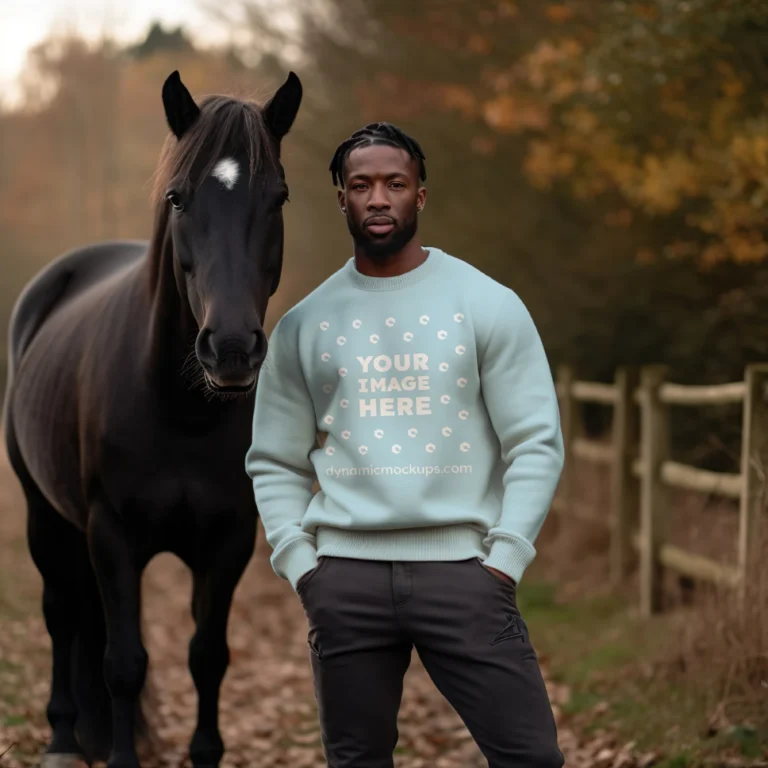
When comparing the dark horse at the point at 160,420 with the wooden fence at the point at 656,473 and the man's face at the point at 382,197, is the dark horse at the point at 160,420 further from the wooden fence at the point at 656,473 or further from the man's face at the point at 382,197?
the wooden fence at the point at 656,473

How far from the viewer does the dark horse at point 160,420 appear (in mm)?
3230

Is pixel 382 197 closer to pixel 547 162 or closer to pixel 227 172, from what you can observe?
pixel 227 172

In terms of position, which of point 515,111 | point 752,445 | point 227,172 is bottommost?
point 752,445

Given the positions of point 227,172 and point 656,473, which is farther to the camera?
point 656,473

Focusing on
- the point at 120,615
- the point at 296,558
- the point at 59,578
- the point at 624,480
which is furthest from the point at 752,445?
the point at 296,558

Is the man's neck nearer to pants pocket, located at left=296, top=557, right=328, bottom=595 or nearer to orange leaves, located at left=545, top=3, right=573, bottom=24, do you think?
pants pocket, located at left=296, top=557, right=328, bottom=595

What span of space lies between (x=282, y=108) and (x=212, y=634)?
1910 millimetres

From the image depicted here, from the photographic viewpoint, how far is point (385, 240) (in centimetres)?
274

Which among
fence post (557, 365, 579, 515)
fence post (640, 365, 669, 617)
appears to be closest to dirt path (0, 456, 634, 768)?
fence post (640, 365, 669, 617)

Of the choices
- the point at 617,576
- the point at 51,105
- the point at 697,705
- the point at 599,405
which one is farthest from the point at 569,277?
the point at 51,105

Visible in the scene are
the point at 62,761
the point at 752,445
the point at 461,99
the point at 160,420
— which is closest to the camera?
the point at 160,420

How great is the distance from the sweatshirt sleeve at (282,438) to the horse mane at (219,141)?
63cm

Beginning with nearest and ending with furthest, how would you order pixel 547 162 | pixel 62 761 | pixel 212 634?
pixel 212 634 < pixel 62 761 < pixel 547 162

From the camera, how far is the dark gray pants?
258 cm
